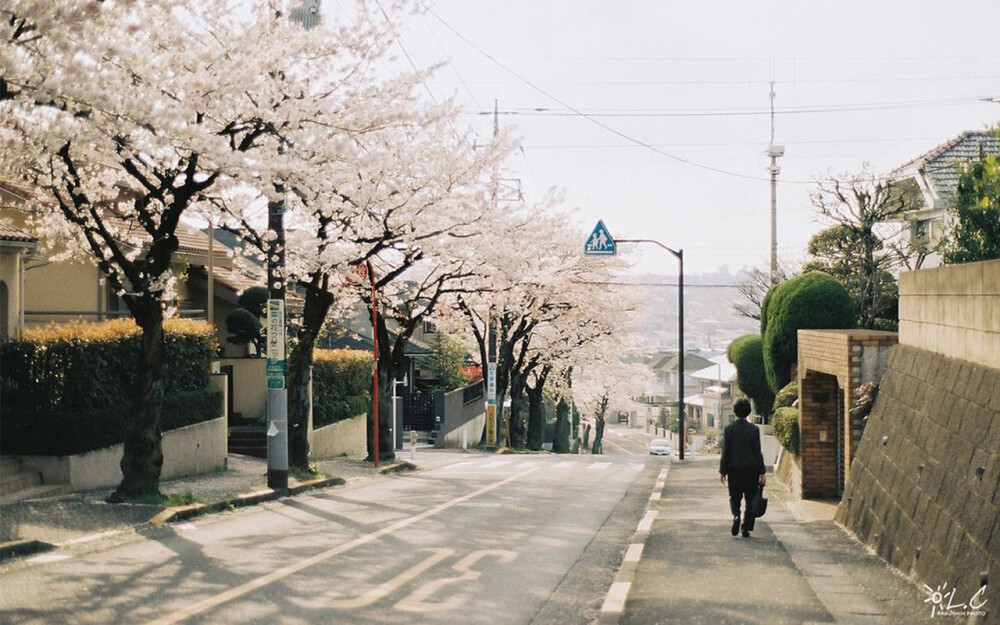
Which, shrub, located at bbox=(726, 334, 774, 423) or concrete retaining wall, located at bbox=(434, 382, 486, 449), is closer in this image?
shrub, located at bbox=(726, 334, 774, 423)

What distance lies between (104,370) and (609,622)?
39.7ft

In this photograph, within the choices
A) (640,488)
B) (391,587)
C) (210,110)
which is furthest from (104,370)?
(640,488)

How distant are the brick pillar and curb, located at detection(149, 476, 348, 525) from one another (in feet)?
29.4

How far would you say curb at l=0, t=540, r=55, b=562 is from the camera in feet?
34.2

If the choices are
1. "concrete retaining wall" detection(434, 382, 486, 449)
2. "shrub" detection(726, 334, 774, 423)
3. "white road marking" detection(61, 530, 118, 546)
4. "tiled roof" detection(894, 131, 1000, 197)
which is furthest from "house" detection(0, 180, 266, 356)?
"tiled roof" detection(894, 131, 1000, 197)

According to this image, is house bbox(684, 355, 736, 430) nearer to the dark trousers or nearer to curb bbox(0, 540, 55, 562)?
the dark trousers

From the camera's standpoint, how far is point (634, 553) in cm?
1135

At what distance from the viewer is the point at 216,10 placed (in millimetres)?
16188

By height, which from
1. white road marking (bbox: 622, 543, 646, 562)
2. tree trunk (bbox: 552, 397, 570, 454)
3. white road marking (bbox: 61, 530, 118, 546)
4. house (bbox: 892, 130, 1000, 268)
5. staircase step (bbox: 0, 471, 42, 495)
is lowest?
tree trunk (bbox: 552, 397, 570, 454)

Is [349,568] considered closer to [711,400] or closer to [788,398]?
[788,398]

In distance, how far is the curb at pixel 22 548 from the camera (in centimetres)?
1043

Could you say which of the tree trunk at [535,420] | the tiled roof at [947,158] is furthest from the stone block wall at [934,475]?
the tree trunk at [535,420]

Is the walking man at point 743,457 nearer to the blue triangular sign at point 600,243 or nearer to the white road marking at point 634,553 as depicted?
the white road marking at point 634,553

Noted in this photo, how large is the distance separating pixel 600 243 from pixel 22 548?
2588 cm
